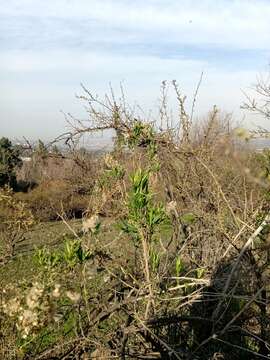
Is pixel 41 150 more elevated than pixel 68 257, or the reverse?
pixel 41 150

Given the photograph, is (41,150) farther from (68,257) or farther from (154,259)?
(154,259)

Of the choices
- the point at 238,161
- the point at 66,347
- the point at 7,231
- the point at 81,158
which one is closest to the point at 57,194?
the point at 7,231

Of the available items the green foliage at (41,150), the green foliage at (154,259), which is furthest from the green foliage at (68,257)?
the green foliage at (41,150)

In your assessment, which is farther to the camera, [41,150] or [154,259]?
[41,150]

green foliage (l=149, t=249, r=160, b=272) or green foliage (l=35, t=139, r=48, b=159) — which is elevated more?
green foliage (l=35, t=139, r=48, b=159)

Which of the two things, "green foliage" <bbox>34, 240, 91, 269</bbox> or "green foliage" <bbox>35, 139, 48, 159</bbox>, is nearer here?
"green foliage" <bbox>34, 240, 91, 269</bbox>

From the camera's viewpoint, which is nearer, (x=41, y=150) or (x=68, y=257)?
(x=68, y=257)

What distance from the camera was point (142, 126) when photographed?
474cm

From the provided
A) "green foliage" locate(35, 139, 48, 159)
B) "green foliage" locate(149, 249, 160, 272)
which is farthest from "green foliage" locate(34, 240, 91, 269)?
"green foliage" locate(35, 139, 48, 159)

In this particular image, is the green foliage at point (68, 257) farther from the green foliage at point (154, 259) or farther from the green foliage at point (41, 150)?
the green foliage at point (41, 150)

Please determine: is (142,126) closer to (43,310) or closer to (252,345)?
(252,345)

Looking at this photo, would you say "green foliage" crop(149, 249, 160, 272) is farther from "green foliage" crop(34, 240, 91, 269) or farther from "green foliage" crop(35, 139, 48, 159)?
"green foliage" crop(35, 139, 48, 159)

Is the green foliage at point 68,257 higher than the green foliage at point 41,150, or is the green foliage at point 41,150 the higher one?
the green foliage at point 41,150

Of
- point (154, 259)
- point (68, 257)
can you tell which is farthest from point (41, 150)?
point (154, 259)
